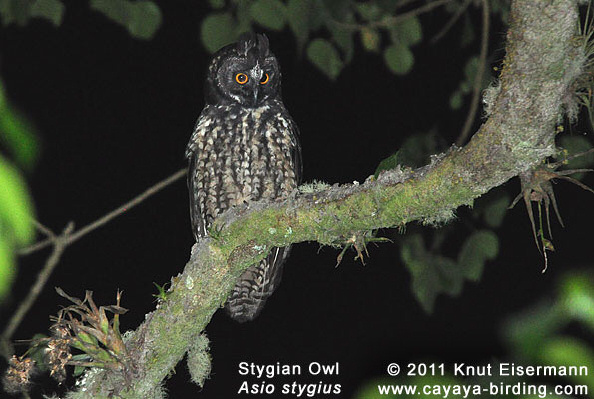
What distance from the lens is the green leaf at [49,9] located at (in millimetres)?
2492

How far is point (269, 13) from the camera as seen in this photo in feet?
8.09

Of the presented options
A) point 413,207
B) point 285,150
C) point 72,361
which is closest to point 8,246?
point 413,207

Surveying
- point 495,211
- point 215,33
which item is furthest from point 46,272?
point 495,211

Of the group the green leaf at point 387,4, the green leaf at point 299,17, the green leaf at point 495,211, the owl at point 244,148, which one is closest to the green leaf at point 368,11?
the green leaf at point 387,4

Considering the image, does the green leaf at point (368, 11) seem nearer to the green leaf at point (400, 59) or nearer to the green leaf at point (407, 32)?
the green leaf at point (407, 32)

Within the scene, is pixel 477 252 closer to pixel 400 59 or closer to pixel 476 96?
pixel 476 96

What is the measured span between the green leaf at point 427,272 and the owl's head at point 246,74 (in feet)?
3.33

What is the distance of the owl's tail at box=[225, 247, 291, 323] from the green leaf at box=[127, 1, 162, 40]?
106cm

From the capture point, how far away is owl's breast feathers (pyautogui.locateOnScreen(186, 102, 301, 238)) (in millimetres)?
2334

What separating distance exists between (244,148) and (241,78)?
357mm

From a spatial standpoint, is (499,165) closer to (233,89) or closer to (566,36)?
(566,36)

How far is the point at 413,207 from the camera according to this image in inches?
54.0

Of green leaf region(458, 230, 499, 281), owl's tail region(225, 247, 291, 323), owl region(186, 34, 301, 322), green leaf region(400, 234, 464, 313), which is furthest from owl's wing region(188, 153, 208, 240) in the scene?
green leaf region(458, 230, 499, 281)

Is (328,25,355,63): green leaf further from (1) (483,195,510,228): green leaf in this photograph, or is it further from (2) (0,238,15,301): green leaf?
(2) (0,238,15,301): green leaf
